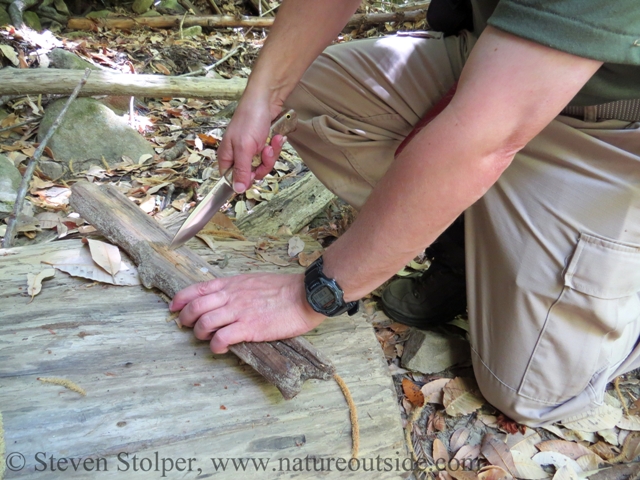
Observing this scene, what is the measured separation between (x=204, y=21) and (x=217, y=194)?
5.37 meters

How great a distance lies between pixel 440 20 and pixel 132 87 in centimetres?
250

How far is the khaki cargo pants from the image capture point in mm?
1532

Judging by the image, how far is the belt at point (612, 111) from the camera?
4.66 feet

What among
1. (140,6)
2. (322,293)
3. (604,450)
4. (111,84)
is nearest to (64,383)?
(322,293)

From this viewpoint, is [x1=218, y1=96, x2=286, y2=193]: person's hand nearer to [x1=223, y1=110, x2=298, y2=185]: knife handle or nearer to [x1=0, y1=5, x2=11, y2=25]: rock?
[x1=223, y1=110, x2=298, y2=185]: knife handle

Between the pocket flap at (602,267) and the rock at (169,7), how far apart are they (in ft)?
21.7

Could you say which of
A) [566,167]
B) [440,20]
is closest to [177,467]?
[566,167]

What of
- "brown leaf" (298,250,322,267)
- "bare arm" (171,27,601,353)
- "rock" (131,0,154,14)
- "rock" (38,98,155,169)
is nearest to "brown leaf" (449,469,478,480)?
"bare arm" (171,27,601,353)

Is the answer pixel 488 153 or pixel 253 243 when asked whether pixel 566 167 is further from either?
pixel 253 243

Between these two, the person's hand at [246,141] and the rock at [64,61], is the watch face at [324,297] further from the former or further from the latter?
the rock at [64,61]

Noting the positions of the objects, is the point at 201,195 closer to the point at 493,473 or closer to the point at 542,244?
the point at 542,244

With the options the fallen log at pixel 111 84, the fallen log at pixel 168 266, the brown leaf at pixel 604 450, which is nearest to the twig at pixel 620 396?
the brown leaf at pixel 604 450

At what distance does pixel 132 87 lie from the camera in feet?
11.7

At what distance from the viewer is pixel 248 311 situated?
1444 mm
